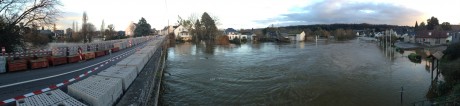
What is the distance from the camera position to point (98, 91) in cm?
834

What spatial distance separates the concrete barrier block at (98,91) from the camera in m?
7.88

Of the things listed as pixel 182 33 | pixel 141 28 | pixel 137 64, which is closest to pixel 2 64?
pixel 137 64

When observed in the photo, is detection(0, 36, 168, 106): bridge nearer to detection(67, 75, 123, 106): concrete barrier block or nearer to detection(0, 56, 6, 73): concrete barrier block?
detection(67, 75, 123, 106): concrete barrier block

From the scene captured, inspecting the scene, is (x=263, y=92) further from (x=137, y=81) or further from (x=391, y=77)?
(x=391, y=77)

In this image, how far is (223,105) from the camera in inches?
614

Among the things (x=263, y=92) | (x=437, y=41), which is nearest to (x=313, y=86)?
(x=263, y=92)

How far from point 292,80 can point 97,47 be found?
75.3 feet

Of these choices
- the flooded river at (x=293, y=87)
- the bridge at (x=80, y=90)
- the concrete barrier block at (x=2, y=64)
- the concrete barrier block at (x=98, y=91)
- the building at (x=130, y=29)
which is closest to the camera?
the bridge at (x=80, y=90)

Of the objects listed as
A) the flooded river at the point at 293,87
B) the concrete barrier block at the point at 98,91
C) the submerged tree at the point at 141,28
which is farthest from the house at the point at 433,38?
the submerged tree at the point at 141,28

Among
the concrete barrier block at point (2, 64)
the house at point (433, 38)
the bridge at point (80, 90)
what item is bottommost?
the bridge at point (80, 90)

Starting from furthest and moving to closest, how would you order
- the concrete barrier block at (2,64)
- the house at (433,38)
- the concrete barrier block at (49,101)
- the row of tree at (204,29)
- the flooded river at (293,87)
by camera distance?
1. the row of tree at (204,29)
2. the house at (433,38)
3. the concrete barrier block at (2,64)
4. the flooded river at (293,87)
5. the concrete barrier block at (49,101)

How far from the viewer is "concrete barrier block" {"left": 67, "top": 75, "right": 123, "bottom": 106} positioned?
7882mm

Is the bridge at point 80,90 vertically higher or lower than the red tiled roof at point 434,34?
lower

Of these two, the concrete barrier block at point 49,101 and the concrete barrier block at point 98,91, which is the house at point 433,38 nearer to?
the concrete barrier block at point 98,91
